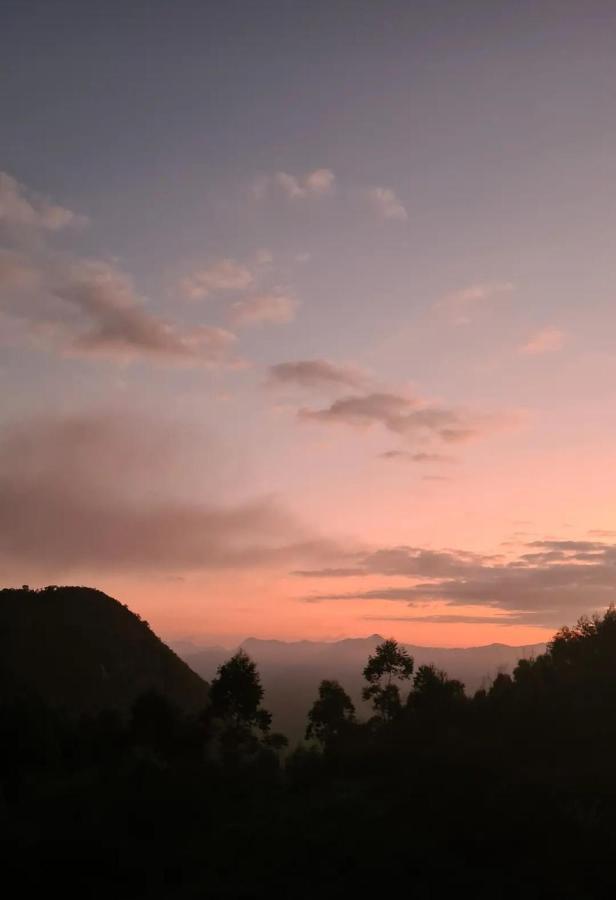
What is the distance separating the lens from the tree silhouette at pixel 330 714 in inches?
3027

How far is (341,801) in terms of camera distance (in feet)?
127

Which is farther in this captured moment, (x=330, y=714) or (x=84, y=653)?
(x=84, y=653)

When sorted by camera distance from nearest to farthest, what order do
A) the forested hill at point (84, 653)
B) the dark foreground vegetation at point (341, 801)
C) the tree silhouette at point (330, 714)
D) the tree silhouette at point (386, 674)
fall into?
1. the dark foreground vegetation at point (341, 801)
2. the tree silhouette at point (330, 714)
3. the tree silhouette at point (386, 674)
4. the forested hill at point (84, 653)

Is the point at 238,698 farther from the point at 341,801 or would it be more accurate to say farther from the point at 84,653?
the point at 84,653

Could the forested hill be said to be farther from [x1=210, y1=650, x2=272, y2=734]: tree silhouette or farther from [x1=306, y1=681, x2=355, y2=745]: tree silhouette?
[x1=306, y1=681, x2=355, y2=745]: tree silhouette

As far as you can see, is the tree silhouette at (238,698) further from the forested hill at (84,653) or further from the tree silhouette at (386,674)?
the forested hill at (84,653)

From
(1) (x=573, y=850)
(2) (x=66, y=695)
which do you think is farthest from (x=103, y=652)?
(1) (x=573, y=850)

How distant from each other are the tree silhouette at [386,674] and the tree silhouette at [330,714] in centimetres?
280

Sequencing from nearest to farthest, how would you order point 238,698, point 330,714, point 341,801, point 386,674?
point 341,801
point 238,698
point 330,714
point 386,674

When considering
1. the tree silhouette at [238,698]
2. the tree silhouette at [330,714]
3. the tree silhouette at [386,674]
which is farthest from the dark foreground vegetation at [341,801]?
the tree silhouette at [386,674]

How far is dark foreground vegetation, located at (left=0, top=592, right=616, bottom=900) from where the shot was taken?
91.7ft

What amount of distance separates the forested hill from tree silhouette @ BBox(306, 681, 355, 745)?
130 feet

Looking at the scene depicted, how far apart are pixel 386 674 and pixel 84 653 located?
66208mm

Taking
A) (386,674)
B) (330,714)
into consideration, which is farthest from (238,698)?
(386,674)
